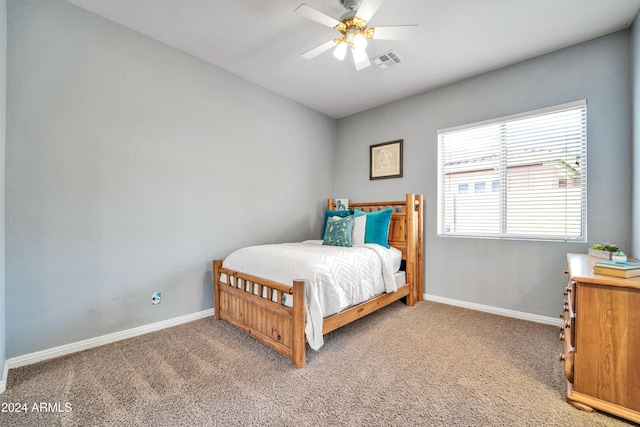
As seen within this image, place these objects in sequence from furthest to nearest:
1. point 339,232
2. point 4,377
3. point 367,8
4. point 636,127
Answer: point 339,232, point 636,127, point 367,8, point 4,377

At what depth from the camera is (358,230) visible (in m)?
3.06

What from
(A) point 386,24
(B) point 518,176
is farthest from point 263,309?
(B) point 518,176

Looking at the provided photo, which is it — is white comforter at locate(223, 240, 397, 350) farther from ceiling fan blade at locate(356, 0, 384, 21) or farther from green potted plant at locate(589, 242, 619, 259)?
ceiling fan blade at locate(356, 0, 384, 21)

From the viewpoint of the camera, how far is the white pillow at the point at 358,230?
303 cm

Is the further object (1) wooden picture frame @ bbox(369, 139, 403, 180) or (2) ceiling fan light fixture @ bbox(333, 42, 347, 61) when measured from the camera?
(1) wooden picture frame @ bbox(369, 139, 403, 180)

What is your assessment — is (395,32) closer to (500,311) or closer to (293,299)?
(293,299)

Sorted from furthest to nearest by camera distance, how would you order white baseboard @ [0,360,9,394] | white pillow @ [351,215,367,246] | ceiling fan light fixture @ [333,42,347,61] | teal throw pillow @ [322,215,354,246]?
white pillow @ [351,215,367,246], teal throw pillow @ [322,215,354,246], ceiling fan light fixture @ [333,42,347,61], white baseboard @ [0,360,9,394]

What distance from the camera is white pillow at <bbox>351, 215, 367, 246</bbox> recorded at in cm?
303

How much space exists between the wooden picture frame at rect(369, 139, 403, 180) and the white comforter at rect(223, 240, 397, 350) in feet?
4.52

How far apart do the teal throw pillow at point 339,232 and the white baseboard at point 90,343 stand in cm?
161

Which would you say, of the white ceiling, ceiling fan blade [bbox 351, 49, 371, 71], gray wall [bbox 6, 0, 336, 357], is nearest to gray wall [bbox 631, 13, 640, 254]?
the white ceiling

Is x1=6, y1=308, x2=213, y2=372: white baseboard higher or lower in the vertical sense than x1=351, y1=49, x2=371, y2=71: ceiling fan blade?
lower

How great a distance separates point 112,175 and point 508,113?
389 centimetres

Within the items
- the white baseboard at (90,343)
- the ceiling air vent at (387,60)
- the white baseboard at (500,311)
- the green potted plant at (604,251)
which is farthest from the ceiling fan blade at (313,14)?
the white baseboard at (500,311)
